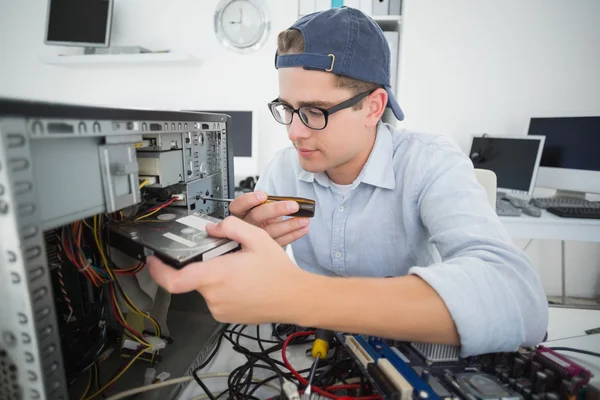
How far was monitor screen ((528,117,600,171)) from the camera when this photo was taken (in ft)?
5.58

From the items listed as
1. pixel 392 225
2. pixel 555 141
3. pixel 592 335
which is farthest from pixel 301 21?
pixel 555 141

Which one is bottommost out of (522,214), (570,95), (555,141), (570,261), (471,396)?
(570,261)

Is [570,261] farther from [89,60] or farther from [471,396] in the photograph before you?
[89,60]

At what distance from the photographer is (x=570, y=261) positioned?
211 centimetres

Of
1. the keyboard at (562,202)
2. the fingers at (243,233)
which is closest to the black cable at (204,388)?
the fingers at (243,233)

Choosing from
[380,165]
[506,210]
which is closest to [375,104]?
A: [380,165]

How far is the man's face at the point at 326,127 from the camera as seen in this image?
2.40 feet

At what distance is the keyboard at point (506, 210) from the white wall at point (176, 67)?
4.64ft

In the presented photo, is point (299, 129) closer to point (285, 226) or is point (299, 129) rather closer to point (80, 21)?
point (285, 226)

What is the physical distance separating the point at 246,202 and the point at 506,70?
2157 millimetres

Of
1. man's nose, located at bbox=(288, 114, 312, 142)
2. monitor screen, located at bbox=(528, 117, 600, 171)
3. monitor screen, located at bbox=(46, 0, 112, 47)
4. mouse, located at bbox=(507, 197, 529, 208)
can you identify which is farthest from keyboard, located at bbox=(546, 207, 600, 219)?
monitor screen, located at bbox=(46, 0, 112, 47)

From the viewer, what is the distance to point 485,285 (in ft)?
1.46

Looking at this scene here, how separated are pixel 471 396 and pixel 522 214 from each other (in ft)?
5.36

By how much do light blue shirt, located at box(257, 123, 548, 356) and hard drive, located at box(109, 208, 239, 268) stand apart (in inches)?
11.9
